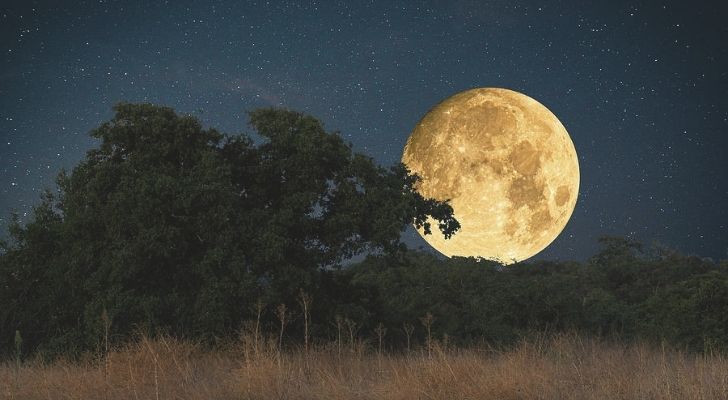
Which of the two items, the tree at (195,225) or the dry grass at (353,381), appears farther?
the tree at (195,225)

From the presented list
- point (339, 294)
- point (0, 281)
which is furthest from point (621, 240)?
point (0, 281)

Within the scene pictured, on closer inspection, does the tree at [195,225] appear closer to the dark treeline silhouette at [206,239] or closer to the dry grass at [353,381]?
the dark treeline silhouette at [206,239]

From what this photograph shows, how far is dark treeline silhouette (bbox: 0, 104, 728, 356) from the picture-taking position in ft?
47.4

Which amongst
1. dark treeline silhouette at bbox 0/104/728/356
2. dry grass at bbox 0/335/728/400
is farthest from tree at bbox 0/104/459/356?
dry grass at bbox 0/335/728/400

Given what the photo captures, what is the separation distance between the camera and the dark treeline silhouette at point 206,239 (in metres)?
14.4

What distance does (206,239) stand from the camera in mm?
15102

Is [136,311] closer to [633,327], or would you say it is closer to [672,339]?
[672,339]

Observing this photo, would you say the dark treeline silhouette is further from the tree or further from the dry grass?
the dry grass

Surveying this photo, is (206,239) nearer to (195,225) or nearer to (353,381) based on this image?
(195,225)

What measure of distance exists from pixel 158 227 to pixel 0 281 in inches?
298

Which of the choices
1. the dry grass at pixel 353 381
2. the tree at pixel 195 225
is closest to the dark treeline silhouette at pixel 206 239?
the tree at pixel 195 225

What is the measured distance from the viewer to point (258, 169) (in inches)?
658

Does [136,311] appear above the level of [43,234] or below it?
below

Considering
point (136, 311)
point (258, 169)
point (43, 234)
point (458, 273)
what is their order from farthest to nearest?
point (458, 273) < point (43, 234) < point (258, 169) < point (136, 311)
